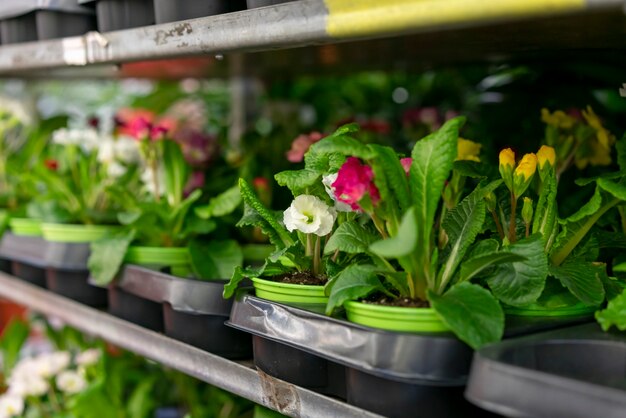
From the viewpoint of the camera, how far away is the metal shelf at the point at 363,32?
0.77m

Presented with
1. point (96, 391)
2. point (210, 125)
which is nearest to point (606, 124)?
point (96, 391)

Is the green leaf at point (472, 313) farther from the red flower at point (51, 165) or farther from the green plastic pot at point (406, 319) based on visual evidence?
the red flower at point (51, 165)

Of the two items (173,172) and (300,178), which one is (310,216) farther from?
(173,172)

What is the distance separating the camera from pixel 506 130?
1991mm

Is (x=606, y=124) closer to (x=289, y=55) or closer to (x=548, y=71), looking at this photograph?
(x=548, y=71)

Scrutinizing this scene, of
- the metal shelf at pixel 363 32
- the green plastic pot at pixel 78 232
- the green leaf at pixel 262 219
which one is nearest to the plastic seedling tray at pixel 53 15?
the metal shelf at pixel 363 32

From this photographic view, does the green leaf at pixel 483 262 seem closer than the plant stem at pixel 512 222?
Yes

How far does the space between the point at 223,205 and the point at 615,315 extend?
758mm

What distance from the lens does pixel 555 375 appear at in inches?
28.2

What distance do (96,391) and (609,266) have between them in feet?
4.20

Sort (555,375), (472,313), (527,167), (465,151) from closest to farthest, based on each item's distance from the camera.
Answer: (555,375) < (472,313) < (527,167) < (465,151)

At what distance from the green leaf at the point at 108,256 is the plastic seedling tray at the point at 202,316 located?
0.56 ft

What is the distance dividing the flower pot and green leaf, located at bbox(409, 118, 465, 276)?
692mm

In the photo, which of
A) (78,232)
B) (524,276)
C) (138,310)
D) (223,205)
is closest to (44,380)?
(78,232)
